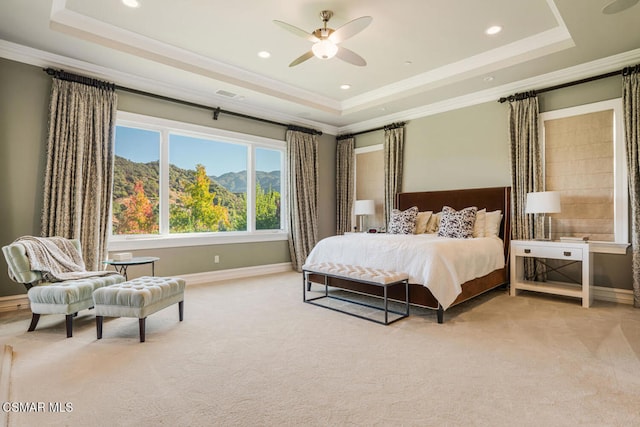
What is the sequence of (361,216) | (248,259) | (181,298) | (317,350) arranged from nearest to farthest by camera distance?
(317,350)
(181,298)
(248,259)
(361,216)

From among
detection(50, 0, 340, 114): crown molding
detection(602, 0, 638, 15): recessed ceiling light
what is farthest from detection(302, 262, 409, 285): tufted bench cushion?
detection(602, 0, 638, 15): recessed ceiling light

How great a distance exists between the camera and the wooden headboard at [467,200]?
4.80 m

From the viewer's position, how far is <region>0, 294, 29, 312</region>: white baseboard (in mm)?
3713

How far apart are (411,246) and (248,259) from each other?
3.21 m

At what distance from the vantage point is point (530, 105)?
4.59 metres

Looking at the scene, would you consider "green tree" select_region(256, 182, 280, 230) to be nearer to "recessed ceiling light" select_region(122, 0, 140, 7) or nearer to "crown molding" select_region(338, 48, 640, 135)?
"crown molding" select_region(338, 48, 640, 135)

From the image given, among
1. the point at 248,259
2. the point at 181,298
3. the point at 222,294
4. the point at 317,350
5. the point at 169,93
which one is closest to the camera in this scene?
the point at 317,350

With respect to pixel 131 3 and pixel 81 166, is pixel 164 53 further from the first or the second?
pixel 81 166

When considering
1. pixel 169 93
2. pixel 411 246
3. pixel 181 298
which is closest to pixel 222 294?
pixel 181 298

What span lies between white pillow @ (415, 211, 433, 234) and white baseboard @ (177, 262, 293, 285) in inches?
99.5

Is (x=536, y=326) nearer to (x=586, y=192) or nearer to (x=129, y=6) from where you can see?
(x=586, y=192)

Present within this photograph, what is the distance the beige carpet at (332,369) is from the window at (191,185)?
161 centimetres

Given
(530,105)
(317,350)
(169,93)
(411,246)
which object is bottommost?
(317,350)

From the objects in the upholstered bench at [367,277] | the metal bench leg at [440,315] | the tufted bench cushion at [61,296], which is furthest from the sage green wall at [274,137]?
the metal bench leg at [440,315]
